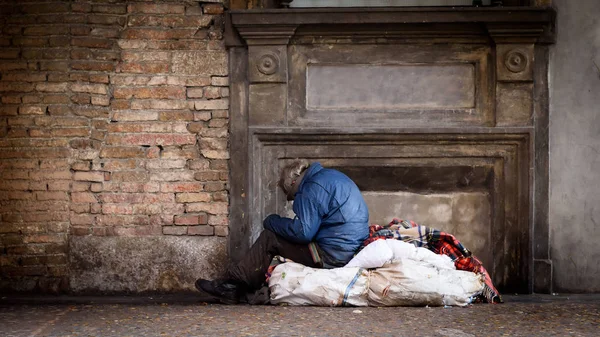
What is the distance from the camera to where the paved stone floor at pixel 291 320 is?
4.72m

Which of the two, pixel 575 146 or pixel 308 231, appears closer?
pixel 308 231

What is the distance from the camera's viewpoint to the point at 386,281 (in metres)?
5.69

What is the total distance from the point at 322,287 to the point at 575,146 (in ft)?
8.39

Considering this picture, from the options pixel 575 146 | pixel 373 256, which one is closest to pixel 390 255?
pixel 373 256

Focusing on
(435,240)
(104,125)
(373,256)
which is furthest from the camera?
(104,125)

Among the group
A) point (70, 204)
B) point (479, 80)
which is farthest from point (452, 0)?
point (70, 204)

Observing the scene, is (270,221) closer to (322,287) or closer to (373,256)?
(322,287)

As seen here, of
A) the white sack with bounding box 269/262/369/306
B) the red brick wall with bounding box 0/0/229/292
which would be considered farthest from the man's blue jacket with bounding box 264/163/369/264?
the red brick wall with bounding box 0/0/229/292

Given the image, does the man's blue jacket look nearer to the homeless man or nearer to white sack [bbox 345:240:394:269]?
the homeless man

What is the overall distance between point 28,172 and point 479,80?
390 cm

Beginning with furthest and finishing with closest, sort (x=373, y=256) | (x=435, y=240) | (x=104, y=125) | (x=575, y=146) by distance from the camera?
(x=104, y=125)
(x=575, y=146)
(x=435, y=240)
(x=373, y=256)

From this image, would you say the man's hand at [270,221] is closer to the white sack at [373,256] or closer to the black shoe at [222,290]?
the black shoe at [222,290]

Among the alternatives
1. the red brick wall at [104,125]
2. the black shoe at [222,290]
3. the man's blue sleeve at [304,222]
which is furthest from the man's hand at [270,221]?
the red brick wall at [104,125]

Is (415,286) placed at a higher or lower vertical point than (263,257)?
lower
